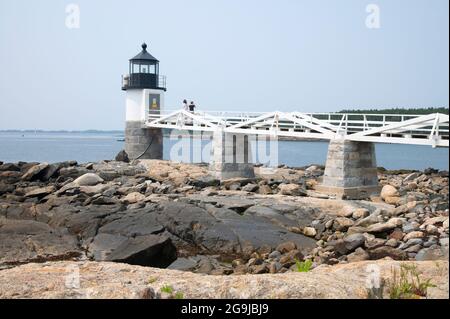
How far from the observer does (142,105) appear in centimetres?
3048

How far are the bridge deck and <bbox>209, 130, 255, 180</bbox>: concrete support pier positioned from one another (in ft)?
1.77

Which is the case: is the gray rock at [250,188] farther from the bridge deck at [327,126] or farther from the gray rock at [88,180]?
the gray rock at [88,180]

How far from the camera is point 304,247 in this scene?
1117cm

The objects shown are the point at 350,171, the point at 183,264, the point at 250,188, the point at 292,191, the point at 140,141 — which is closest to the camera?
the point at 183,264

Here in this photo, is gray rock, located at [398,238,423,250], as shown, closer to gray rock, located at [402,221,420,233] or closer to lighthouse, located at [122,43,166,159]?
gray rock, located at [402,221,420,233]

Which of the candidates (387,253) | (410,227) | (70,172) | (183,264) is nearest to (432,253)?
(387,253)

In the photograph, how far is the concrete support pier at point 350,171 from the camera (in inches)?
688

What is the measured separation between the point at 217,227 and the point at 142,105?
65.5 ft

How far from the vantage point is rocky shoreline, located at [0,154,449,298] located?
9898 mm

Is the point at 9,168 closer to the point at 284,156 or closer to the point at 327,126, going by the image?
the point at 327,126

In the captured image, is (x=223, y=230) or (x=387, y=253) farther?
(x=223, y=230)

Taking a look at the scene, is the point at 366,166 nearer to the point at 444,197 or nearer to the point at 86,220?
the point at 444,197

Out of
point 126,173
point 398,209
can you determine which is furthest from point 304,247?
point 126,173

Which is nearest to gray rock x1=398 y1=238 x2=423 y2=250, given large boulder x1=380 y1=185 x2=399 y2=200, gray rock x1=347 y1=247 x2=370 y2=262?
gray rock x1=347 y1=247 x2=370 y2=262
